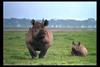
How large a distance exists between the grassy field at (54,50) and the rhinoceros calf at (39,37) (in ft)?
0.21

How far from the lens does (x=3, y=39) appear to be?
7.46m

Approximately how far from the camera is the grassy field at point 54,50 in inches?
294

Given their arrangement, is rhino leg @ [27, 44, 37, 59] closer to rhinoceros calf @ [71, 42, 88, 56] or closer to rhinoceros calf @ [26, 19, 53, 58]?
rhinoceros calf @ [26, 19, 53, 58]

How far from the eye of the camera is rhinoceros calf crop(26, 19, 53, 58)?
7465mm

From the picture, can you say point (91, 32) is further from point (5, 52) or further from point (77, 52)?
point (5, 52)

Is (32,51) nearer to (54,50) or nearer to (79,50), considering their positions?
(54,50)

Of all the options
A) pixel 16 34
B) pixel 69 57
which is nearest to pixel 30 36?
pixel 16 34

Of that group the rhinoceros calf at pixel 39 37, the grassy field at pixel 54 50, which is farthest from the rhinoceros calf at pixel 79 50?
the rhinoceros calf at pixel 39 37

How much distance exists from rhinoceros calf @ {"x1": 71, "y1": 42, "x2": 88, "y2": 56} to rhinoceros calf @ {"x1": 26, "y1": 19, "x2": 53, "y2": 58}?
38 centimetres

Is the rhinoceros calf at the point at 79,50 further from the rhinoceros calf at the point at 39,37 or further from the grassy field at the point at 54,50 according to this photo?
the rhinoceros calf at the point at 39,37

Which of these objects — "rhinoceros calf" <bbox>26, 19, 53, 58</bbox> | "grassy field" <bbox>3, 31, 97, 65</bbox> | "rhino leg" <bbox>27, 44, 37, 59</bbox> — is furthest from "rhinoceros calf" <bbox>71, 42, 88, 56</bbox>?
"rhino leg" <bbox>27, 44, 37, 59</bbox>

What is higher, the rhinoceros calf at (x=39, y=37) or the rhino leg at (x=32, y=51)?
the rhinoceros calf at (x=39, y=37)

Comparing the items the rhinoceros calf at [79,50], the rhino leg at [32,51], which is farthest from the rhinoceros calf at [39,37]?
Result: the rhinoceros calf at [79,50]

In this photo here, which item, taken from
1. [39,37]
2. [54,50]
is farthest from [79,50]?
[39,37]
